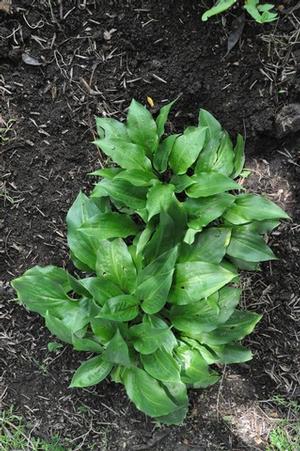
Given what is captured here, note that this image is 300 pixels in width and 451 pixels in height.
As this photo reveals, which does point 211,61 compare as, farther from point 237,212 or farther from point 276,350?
point 276,350

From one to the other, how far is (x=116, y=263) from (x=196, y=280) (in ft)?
1.20

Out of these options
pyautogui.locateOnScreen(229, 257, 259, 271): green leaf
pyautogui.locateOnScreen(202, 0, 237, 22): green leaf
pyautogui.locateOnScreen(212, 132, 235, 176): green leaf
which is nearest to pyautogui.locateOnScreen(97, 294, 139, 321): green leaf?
pyautogui.locateOnScreen(229, 257, 259, 271): green leaf

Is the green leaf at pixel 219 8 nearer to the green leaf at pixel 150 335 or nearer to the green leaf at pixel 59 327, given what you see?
the green leaf at pixel 150 335

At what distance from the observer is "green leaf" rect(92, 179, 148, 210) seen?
2369 mm

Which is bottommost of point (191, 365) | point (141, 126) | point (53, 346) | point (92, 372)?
point (53, 346)

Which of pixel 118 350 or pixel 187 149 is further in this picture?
pixel 187 149

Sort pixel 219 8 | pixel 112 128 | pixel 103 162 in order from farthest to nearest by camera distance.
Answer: pixel 103 162 → pixel 112 128 → pixel 219 8

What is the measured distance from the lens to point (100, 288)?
2.37 meters

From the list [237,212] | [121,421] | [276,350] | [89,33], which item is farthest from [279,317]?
[89,33]

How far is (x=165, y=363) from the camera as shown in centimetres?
234

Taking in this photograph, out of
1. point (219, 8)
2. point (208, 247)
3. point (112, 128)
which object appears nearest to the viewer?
point (219, 8)

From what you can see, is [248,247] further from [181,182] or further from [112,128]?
[112,128]

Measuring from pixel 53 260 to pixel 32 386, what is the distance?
0.68m

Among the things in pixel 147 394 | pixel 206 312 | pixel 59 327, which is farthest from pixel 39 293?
pixel 206 312
